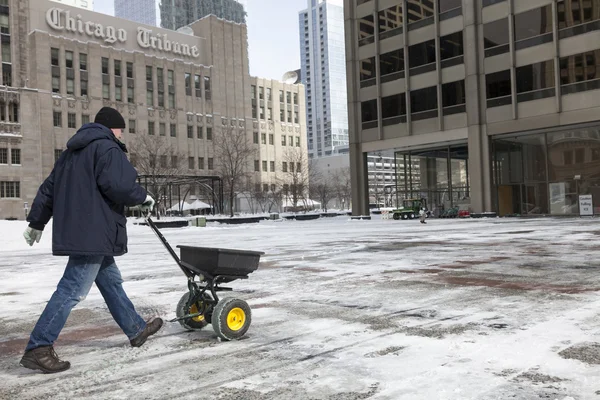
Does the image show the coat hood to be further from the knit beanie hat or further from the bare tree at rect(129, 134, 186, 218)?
the bare tree at rect(129, 134, 186, 218)

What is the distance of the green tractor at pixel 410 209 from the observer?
135ft

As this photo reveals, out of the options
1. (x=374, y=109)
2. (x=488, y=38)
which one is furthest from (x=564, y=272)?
(x=374, y=109)

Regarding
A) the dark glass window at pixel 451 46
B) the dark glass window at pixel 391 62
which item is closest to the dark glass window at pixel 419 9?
the dark glass window at pixel 451 46

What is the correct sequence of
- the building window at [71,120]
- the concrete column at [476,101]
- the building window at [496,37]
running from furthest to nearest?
the building window at [71,120] → the concrete column at [476,101] → the building window at [496,37]

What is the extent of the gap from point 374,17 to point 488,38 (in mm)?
10074

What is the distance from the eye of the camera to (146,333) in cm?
450

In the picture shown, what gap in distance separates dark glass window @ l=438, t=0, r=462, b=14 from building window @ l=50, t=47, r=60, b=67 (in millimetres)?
51887

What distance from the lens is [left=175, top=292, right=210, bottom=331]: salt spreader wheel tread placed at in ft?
16.0

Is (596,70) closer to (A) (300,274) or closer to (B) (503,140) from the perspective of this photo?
(B) (503,140)

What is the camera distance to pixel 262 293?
723cm

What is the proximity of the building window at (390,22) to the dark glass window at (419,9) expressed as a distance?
0.85 metres

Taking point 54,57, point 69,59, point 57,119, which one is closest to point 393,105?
point 57,119

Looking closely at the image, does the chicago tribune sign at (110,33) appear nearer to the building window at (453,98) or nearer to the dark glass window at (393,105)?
the dark glass window at (393,105)

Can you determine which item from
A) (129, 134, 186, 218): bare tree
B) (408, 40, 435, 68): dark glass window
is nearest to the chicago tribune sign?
(129, 134, 186, 218): bare tree
